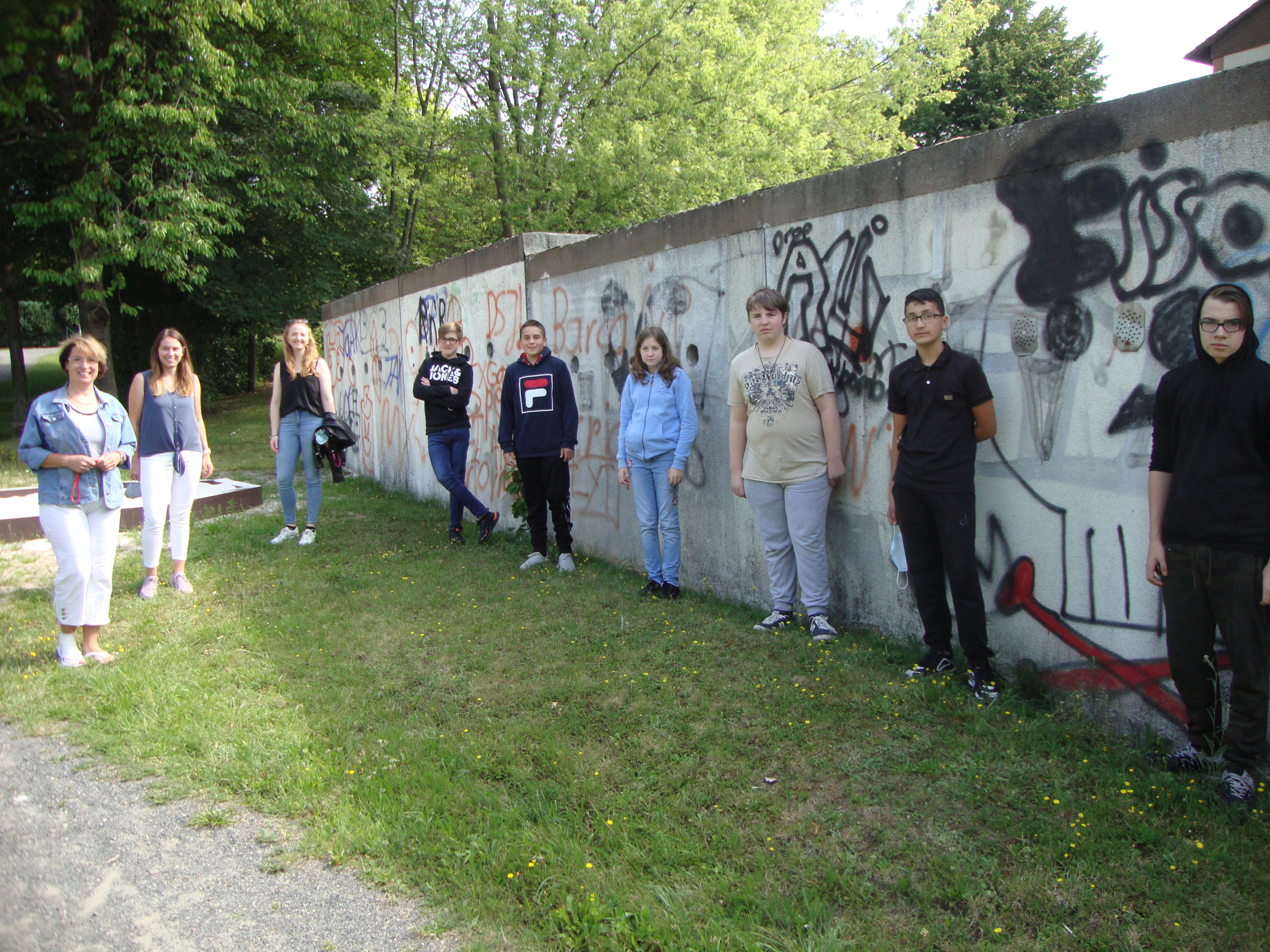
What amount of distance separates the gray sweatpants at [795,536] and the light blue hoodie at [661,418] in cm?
77

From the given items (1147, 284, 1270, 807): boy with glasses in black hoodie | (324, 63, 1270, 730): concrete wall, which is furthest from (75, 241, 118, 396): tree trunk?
(1147, 284, 1270, 807): boy with glasses in black hoodie

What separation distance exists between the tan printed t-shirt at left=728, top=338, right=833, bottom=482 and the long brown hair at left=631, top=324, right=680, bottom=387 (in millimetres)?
871

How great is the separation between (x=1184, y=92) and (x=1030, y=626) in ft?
7.05

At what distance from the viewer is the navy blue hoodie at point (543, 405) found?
22.7 ft

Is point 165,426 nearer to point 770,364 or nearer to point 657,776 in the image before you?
point 770,364

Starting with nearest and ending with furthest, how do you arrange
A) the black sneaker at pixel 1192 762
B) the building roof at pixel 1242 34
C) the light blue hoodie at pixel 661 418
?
the black sneaker at pixel 1192 762 → the light blue hoodie at pixel 661 418 → the building roof at pixel 1242 34

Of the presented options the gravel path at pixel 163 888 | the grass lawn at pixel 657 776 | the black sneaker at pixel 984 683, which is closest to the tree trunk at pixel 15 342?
the grass lawn at pixel 657 776

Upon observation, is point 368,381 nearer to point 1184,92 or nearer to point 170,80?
point 170,80

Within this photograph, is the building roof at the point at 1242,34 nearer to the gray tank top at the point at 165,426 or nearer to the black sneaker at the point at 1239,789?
the black sneaker at the point at 1239,789

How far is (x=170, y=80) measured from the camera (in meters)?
15.4

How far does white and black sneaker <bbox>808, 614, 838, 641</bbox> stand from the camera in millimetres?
4918

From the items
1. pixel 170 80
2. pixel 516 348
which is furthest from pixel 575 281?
pixel 170 80

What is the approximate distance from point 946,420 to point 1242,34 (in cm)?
2059

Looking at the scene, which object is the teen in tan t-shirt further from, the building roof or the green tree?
the green tree
